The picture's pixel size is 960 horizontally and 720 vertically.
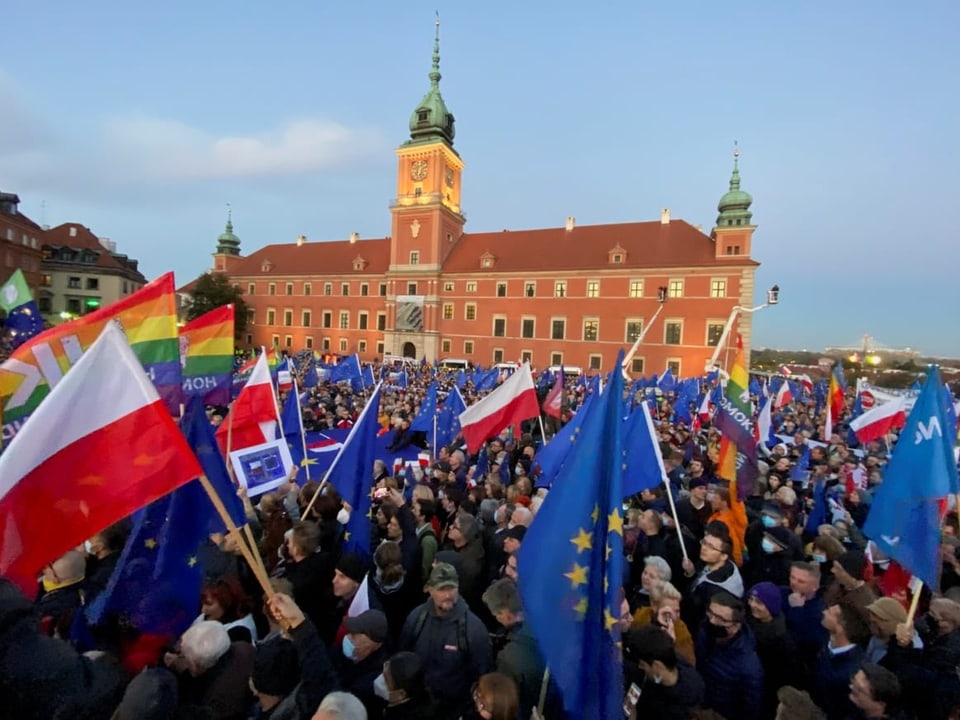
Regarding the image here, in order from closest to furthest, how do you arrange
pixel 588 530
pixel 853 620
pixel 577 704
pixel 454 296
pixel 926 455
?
pixel 577 704
pixel 588 530
pixel 853 620
pixel 926 455
pixel 454 296

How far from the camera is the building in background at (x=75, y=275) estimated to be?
49219mm

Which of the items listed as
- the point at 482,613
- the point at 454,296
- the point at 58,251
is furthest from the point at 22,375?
the point at 58,251

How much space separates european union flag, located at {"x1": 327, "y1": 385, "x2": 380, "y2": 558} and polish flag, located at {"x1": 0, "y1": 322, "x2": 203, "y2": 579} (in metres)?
2.09

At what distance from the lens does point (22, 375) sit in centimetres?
462

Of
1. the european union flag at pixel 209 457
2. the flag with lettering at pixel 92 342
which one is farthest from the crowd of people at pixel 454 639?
the flag with lettering at pixel 92 342

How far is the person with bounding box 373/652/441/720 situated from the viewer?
2.19 m

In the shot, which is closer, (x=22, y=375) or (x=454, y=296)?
(x=22, y=375)

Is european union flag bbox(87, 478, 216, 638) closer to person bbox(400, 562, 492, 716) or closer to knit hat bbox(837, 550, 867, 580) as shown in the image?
person bbox(400, 562, 492, 716)

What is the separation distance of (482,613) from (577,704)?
1.98 metres

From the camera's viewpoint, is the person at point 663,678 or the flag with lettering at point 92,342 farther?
the flag with lettering at point 92,342

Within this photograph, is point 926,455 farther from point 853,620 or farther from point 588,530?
point 588,530

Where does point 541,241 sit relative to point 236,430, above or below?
above

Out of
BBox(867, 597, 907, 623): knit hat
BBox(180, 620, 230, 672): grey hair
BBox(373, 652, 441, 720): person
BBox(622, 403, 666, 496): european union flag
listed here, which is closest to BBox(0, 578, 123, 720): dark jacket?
BBox(180, 620, 230, 672): grey hair

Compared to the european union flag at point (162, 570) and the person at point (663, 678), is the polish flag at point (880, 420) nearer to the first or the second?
the person at point (663, 678)
